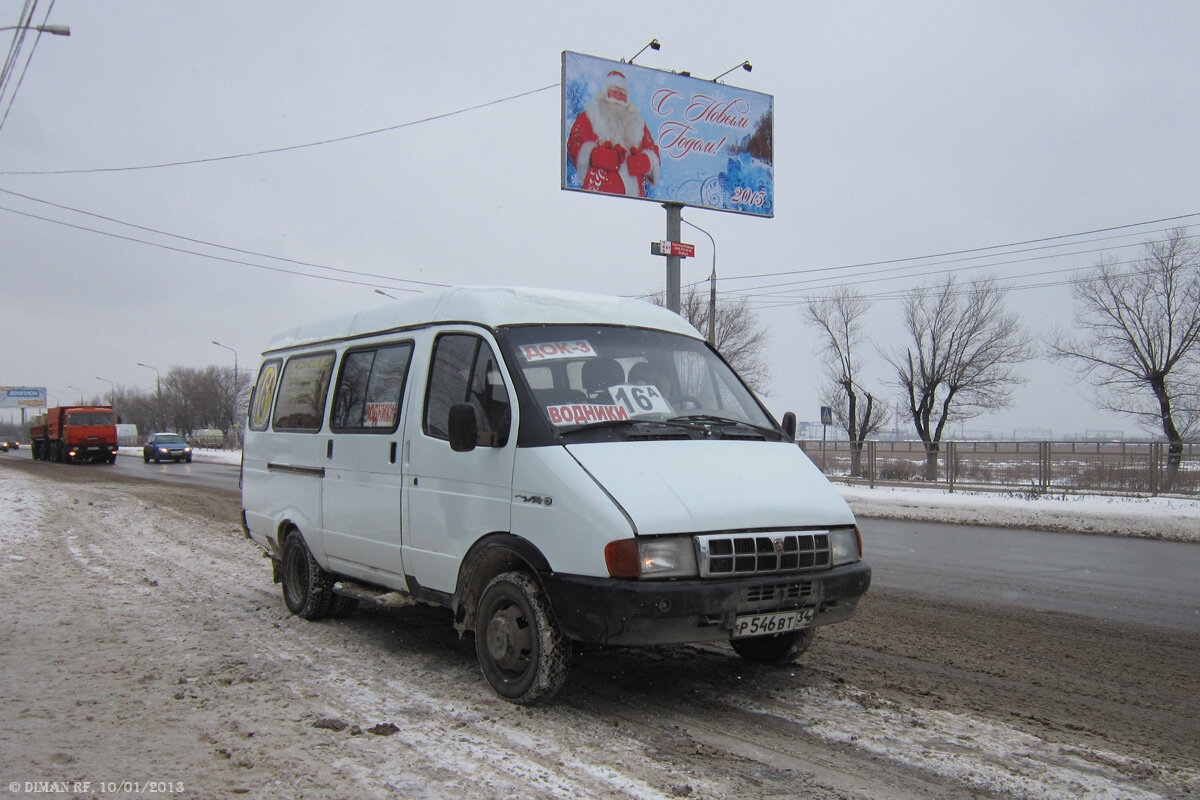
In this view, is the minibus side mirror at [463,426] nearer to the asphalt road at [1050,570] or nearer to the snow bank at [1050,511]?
the asphalt road at [1050,570]

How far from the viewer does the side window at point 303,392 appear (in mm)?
6957

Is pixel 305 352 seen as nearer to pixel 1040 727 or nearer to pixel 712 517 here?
pixel 712 517

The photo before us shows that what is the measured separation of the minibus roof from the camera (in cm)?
537

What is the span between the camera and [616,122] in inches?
939

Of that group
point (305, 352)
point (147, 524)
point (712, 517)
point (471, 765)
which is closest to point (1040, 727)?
point (712, 517)

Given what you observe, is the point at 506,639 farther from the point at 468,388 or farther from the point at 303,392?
the point at 303,392

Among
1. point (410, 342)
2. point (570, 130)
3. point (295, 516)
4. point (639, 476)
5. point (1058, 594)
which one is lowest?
point (1058, 594)

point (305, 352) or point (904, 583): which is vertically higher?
point (305, 352)

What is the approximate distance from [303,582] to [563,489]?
3620 millimetres

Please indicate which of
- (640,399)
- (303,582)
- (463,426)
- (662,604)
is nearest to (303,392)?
(303,582)

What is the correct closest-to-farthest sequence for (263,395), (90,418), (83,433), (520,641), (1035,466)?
(520,641) < (263,395) < (1035,466) < (83,433) < (90,418)

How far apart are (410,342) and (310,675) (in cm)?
217

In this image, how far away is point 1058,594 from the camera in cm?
851

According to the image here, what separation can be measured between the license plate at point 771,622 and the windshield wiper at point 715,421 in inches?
47.1
